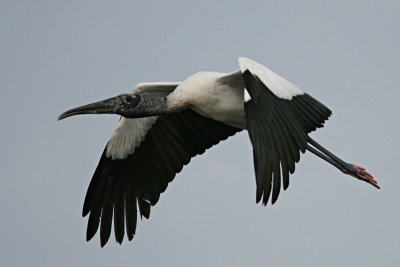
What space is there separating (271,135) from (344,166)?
105 inches

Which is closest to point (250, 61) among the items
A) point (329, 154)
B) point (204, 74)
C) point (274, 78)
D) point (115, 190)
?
point (274, 78)

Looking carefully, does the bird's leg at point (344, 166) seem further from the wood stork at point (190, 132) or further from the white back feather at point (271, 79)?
the white back feather at point (271, 79)

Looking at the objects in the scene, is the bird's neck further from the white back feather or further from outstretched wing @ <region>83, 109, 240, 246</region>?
the white back feather

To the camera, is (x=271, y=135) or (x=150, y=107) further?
(x=150, y=107)

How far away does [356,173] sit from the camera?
512 inches

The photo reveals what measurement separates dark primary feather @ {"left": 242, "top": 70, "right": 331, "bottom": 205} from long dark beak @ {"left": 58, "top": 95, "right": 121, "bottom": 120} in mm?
2199

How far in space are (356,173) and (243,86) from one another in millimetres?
1915

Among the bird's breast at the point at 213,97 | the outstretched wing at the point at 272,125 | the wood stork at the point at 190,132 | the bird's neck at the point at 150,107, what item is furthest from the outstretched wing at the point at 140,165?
the outstretched wing at the point at 272,125

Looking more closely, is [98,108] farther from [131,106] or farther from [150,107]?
[150,107]

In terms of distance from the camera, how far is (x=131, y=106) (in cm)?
1273

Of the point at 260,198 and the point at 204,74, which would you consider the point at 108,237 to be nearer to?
the point at 204,74

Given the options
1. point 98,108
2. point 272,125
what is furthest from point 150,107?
point 272,125

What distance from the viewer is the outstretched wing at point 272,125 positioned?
1030 cm

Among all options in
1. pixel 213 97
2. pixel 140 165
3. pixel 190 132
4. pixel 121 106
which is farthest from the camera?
pixel 140 165
